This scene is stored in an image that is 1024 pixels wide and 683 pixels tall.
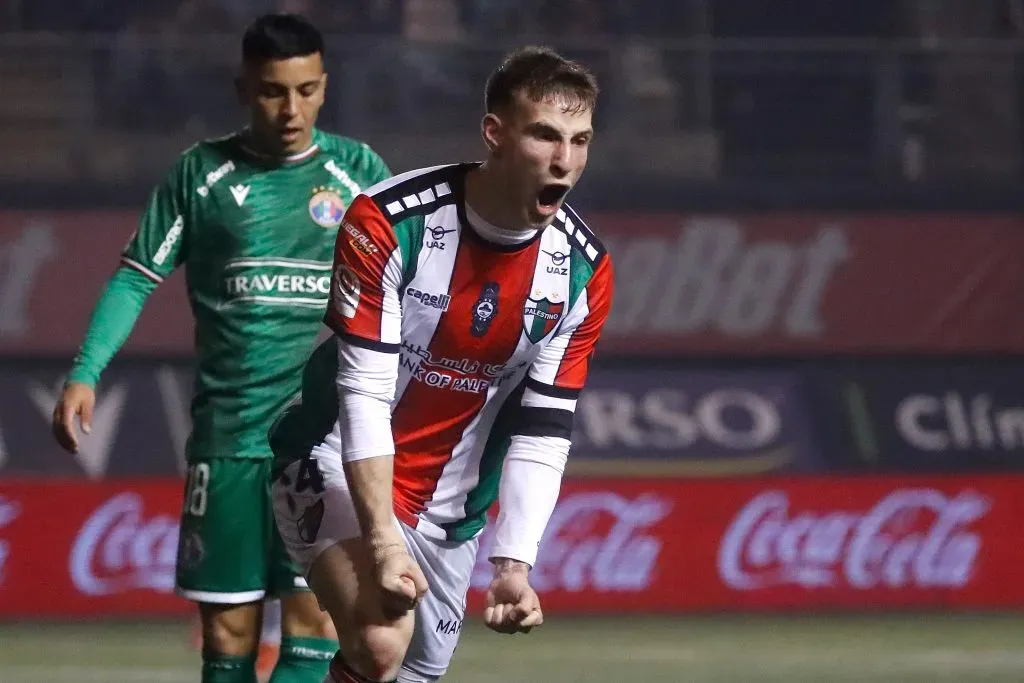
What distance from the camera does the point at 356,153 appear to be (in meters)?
5.04

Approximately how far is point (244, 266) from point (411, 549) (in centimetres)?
115

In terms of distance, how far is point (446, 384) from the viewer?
12.9 ft

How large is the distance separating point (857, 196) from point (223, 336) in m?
6.20

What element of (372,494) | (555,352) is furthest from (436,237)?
(372,494)

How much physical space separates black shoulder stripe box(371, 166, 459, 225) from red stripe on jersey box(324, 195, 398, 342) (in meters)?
0.03

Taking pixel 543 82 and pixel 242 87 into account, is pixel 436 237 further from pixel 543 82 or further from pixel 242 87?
pixel 242 87

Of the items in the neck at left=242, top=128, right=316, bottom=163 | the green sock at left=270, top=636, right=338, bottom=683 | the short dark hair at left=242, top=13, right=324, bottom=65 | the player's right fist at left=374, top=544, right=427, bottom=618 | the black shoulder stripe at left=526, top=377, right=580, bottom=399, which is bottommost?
the green sock at left=270, top=636, right=338, bottom=683

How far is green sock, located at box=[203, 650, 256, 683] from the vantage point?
15.7 ft

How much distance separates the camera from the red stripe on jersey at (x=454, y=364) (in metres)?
3.82

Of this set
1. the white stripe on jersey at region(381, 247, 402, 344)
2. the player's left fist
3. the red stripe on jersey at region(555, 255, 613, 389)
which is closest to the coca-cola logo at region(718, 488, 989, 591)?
the red stripe on jersey at region(555, 255, 613, 389)

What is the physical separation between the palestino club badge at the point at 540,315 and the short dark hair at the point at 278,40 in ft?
4.23

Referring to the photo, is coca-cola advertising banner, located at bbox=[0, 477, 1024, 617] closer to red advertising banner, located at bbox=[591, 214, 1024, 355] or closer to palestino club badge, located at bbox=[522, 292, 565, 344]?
red advertising banner, located at bbox=[591, 214, 1024, 355]

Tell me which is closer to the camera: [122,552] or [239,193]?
[239,193]

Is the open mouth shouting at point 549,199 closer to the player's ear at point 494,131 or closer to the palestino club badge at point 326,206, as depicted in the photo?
the player's ear at point 494,131
